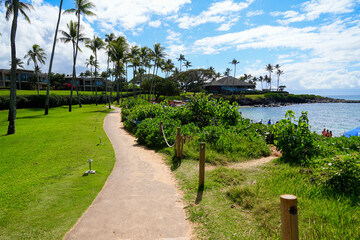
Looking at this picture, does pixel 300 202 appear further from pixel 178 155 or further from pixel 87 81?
pixel 87 81

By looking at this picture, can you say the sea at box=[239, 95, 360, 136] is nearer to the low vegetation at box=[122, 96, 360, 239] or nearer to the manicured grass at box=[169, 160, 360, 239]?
the low vegetation at box=[122, 96, 360, 239]

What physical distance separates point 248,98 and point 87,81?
68.5m

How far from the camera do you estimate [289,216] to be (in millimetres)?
2398

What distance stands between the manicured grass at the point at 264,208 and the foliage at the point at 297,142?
103 centimetres

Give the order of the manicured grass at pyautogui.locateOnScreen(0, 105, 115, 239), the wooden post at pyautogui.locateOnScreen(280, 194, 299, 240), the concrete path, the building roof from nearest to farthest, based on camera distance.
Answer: the wooden post at pyautogui.locateOnScreen(280, 194, 299, 240) < the concrete path < the manicured grass at pyautogui.locateOnScreen(0, 105, 115, 239) < the building roof

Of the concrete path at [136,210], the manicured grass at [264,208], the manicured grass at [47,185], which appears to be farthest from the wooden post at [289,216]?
the manicured grass at [47,185]

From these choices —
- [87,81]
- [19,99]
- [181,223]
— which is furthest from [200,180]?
[87,81]

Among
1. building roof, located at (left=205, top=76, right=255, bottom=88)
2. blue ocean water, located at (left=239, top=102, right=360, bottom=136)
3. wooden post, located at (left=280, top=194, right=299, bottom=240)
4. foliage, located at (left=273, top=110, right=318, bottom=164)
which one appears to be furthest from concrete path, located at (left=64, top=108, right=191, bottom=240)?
building roof, located at (left=205, top=76, right=255, bottom=88)

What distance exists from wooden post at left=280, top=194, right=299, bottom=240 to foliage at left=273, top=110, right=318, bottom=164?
540cm

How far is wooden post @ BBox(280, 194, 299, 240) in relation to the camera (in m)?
2.32

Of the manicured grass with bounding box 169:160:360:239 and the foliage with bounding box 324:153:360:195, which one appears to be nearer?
the manicured grass with bounding box 169:160:360:239

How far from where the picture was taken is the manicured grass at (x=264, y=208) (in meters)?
3.69

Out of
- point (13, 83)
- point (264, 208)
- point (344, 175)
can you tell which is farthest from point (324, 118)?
point (13, 83)

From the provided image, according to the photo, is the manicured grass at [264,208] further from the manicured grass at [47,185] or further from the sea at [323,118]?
the sea at [323,118]
